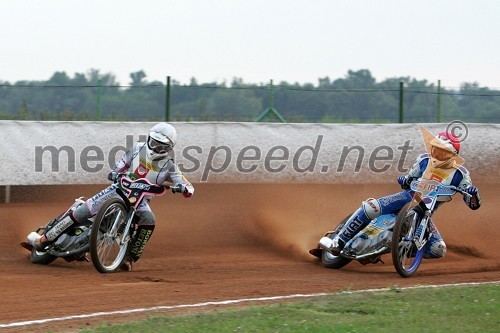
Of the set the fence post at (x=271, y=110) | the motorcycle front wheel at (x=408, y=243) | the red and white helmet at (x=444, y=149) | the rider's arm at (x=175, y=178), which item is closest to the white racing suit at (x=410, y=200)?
the red and white helmet at (x=444, y=149)

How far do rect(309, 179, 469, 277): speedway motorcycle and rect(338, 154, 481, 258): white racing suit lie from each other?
7 cm

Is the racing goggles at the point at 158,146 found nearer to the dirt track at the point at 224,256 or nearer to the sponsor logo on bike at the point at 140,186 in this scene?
the sponsor logo on bike at the point at 140,186

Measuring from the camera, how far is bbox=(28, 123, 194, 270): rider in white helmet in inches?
522

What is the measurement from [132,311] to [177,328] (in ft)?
3.84

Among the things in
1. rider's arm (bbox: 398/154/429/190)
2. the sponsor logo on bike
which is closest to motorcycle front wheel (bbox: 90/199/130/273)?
the sponsor logo on bike

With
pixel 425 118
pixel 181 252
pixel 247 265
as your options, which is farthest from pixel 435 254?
pixel 425 118

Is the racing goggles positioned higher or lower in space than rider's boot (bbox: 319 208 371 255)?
higher

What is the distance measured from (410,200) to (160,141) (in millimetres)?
3631

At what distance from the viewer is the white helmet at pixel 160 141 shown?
13242 millimetres

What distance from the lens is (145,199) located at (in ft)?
43.9

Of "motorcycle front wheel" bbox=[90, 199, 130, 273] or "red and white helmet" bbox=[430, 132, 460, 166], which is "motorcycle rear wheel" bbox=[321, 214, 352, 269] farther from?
"motorcycle front wheel" bbox=[90, 199, 130, 273]

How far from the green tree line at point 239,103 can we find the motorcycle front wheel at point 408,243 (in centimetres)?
777

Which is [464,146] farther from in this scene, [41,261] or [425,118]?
[41,261]

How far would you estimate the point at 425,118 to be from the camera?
2200cm
